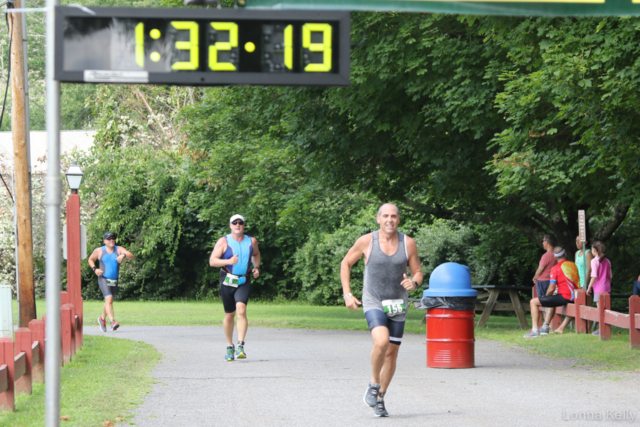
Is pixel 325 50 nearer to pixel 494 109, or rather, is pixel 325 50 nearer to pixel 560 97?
pixel 560 97

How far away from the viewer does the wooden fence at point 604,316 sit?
45.9ft

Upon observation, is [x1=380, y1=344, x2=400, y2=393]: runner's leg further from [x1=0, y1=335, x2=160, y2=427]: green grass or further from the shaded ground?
[x1=0, y1=335, x2=160, y2=427]: green grass

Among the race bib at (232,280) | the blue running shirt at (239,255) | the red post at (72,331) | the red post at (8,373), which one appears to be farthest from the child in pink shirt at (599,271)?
the red post at (8,373)

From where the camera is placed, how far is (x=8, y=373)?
802 centimetres

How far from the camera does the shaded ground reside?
7.92 metres

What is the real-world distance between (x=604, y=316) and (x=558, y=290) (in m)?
1.76

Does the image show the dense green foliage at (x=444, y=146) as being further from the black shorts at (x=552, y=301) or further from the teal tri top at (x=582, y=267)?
the black shorts at (x=552, y=301)

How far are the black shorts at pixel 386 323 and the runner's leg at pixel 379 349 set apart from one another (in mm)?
62

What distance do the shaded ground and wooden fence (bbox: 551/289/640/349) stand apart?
175 cm

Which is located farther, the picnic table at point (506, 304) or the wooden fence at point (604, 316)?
the picnic table at point (506, 304)

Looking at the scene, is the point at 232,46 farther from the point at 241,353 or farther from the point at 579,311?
the point at 579,311

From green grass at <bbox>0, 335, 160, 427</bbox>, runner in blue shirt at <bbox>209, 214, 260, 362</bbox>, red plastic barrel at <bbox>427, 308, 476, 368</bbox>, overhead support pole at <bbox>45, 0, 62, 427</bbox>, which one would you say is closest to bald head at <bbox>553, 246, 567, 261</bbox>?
red plastic barrel at <bbox>427, 308, 476, 368</bbox>

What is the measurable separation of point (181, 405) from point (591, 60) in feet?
24.6

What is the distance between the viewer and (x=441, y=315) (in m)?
11.7
